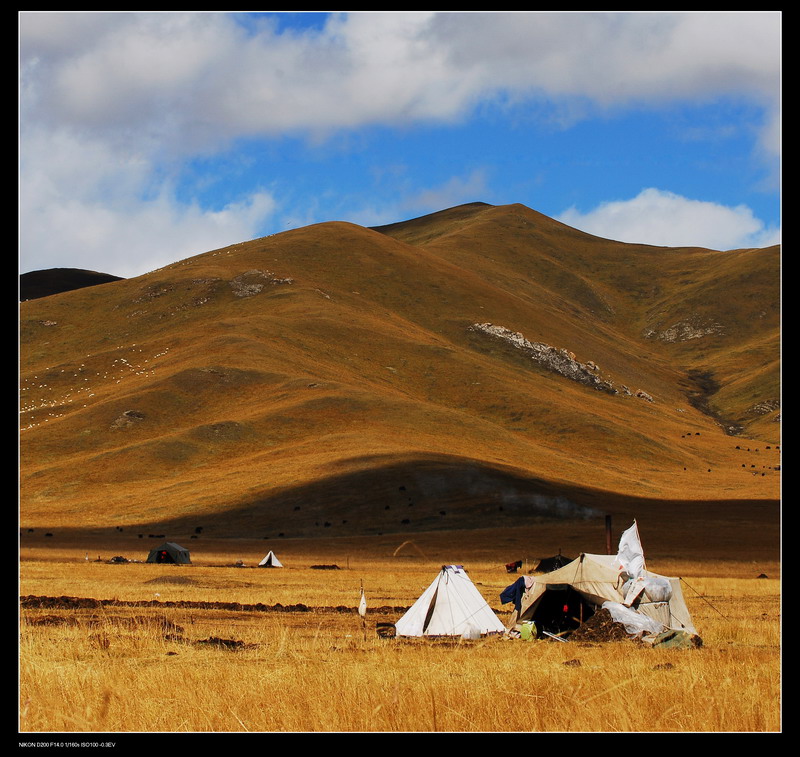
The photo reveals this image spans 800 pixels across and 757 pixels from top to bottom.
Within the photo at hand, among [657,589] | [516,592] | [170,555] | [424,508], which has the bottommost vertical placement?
[170,555]

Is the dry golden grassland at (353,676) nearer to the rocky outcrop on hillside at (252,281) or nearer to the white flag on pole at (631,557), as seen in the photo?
the white flag on pole at (631,557)

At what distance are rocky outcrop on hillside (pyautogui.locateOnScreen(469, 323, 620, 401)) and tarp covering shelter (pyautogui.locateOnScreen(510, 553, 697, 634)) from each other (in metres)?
147

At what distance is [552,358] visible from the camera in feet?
574

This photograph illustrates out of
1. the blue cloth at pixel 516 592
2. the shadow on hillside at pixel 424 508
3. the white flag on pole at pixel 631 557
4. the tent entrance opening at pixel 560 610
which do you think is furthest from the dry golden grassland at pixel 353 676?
the shadow on hillside at pixel 424 508

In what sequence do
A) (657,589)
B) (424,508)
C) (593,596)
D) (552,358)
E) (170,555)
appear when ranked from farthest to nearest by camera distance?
1. (552,358)
2. (424,508)
3. (170,555)
4. (593,596)
5. (657,589)

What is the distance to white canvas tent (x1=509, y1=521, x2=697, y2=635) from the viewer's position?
24219 millimetres

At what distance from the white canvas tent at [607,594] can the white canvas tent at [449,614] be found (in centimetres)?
104

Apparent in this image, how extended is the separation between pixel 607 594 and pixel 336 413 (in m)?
93.6

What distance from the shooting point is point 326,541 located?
7581 centimetres

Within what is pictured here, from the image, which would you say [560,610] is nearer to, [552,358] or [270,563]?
[270,563]

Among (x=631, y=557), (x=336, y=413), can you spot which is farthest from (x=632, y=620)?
(x=336, y=413)

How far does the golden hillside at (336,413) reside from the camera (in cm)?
8919
